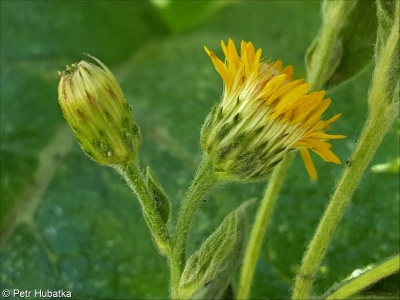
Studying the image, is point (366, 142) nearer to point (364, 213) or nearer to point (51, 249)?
point (364, 213)

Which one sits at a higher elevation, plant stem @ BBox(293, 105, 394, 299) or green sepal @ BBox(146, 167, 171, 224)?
green sepal @ BBox(146, 167, 171, 224)

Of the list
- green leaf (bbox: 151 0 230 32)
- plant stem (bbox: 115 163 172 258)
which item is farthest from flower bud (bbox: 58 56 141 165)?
green leaf (bbox: 151 0 230 32)

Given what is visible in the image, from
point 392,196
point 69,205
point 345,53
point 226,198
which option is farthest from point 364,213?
point 69,205

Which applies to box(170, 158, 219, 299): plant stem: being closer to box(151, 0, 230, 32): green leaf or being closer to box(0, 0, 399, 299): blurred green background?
box(0, 0, 399, 299): blurred green background

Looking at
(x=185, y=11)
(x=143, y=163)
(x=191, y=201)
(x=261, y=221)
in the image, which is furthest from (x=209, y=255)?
(x=185, y=11)

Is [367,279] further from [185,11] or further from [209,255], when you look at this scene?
[185,11]

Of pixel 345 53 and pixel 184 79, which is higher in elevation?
pixel 345 53
